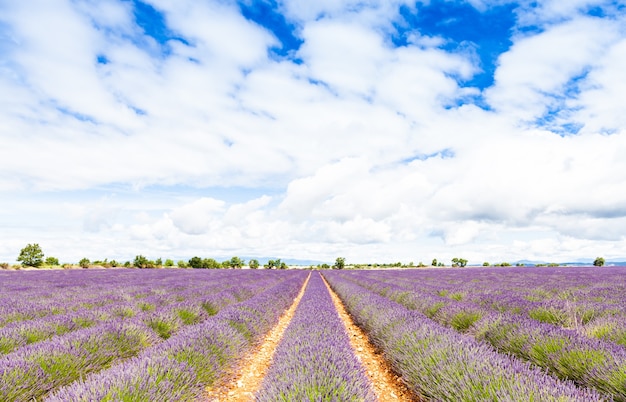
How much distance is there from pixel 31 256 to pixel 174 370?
6337cm

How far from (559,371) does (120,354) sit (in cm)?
555

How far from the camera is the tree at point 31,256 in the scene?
49.9m

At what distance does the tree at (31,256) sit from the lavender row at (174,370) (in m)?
60.7

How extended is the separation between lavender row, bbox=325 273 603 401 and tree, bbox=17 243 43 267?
63.3 meters

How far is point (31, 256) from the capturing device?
5047cm

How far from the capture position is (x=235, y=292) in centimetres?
1269

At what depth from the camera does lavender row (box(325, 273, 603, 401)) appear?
2424mm


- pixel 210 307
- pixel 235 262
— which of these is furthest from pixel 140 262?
pixel 210 307

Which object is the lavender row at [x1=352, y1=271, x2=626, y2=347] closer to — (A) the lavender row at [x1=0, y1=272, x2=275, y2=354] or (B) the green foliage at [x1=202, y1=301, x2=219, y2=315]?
(B) the green foliage at [x1=202, y1=301, x2=219, y2=315]

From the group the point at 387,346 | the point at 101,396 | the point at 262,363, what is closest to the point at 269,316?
the point at 262,363

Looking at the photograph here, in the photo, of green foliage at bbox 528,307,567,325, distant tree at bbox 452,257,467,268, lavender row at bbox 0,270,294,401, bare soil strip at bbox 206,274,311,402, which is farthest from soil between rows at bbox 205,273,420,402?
distant tree at bbox 452,257,467,268

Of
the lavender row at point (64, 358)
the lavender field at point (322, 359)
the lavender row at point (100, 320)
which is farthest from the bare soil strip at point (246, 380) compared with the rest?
the lavender row at point (100, 320)

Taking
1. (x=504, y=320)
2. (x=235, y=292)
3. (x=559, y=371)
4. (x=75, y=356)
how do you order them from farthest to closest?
(x=235, y=292)
(x=504, y=320)
(x=75, y=356)
(x=559, y=371)

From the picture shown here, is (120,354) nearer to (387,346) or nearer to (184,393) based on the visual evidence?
(184,393)
